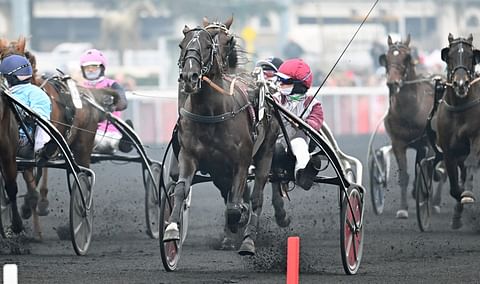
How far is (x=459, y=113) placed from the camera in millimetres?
12867

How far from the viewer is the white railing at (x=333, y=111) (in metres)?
25.0

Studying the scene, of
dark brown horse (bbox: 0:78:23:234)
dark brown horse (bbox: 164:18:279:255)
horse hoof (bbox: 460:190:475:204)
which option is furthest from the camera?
horse hoof (bbox: 460:190:475:204)

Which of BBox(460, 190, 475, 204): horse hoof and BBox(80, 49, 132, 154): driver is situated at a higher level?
BBox(80, 49, 132, 154): driver

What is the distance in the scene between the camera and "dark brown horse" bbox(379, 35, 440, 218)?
14891mm

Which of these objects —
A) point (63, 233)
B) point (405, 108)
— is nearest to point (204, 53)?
point (63, 233)

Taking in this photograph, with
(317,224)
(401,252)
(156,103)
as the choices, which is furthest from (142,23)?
(401,252)

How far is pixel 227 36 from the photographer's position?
10273 millimetres

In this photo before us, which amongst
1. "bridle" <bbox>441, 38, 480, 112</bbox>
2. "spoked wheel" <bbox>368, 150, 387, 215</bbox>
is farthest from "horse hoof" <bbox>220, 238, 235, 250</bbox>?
"spoked wheel" <bbox>368, 150, 387, 215</bbox>

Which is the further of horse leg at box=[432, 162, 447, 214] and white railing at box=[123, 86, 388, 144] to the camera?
white railing at box=[123, 86, 388, 144]

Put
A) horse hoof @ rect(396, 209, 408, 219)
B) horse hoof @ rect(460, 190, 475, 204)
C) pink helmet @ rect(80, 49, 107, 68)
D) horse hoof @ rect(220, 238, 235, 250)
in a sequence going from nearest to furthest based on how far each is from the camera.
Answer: horse hoof @ rect(220, 238, 235, 250)
horse hoof @ rect(460, 190, 475, 204)
pink helmet @ rect(80, 49, 107, 68)
horse hoof @ rect(396, 209, 408, 219)

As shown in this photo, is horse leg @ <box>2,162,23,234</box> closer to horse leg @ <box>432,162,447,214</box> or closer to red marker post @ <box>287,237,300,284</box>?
red marker post @ <box>287,237,300,284</box>

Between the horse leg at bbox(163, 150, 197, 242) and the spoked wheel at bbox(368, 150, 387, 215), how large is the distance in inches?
222

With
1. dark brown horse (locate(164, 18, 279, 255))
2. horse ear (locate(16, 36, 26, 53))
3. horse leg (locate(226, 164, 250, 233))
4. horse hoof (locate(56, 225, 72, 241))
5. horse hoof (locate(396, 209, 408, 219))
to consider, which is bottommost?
horse hoof (locate(396, 209, 408, 219))

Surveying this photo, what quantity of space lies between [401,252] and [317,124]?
1.27m
